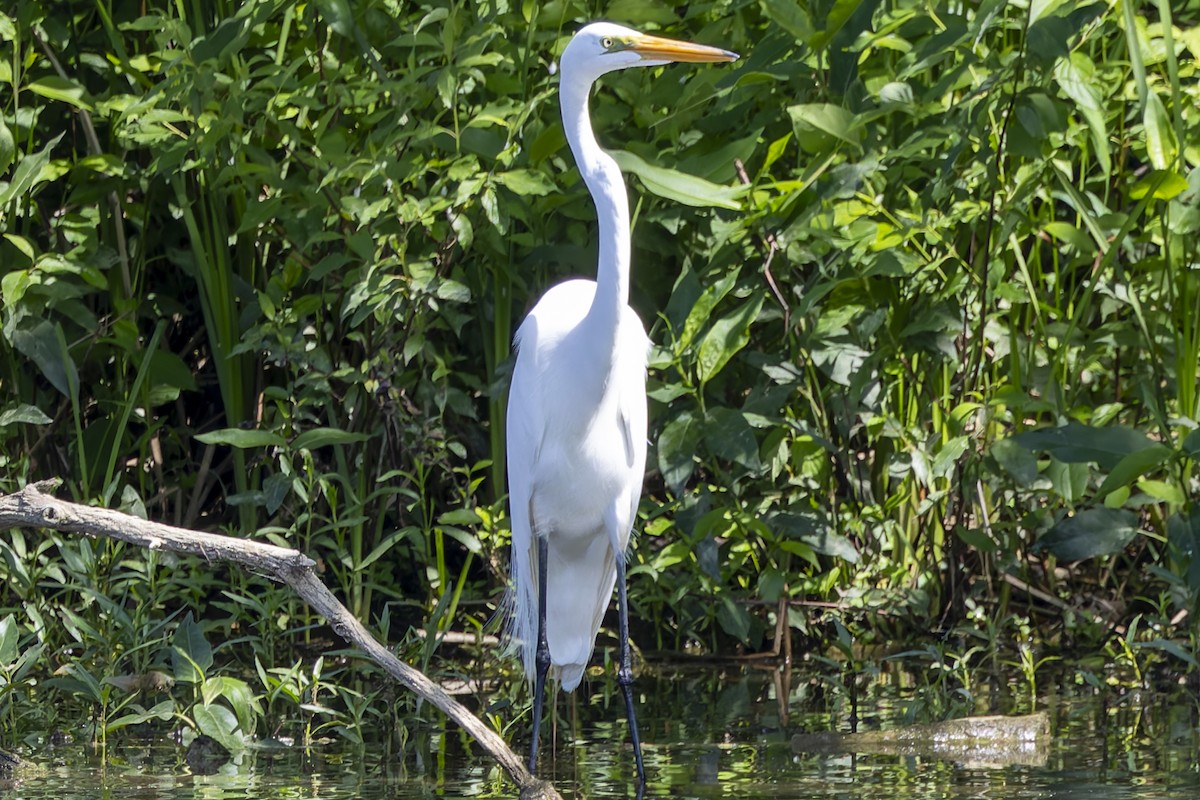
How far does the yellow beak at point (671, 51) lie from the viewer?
3.17 m

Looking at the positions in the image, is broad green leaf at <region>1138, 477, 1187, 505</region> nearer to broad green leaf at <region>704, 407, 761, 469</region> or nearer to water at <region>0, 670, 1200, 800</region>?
water at <region>0, 670, 1200, 800</region>

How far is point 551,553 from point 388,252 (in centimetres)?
99

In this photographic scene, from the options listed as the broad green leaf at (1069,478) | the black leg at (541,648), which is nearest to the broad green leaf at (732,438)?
the black leg at (541,648)

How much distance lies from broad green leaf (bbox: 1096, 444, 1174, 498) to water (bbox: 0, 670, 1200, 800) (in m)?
0.56

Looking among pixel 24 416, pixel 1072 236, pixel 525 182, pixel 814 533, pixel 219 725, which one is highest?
A: pixel 525 182

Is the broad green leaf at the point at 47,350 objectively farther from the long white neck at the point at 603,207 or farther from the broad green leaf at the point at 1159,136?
the broad green leaf at the point at 1159,136

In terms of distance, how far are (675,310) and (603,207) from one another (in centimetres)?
85

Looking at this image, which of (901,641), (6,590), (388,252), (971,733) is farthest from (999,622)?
(6,590)

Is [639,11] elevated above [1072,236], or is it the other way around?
[639,11]

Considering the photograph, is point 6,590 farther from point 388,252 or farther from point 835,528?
point 835,528

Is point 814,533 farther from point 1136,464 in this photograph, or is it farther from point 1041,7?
point 1041,7

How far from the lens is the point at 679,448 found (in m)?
3.87

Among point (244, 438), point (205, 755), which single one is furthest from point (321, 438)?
point (205, 755)

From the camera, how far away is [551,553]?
3.87 metres
